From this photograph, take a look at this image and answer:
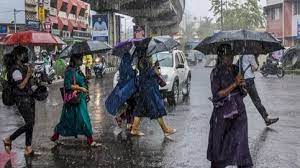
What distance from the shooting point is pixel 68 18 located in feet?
203

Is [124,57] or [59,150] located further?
[124,57]

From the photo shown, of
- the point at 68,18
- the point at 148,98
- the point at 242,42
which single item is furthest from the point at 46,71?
the point at 68,18

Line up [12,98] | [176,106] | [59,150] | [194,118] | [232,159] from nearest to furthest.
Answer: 1. [232,159]
2. [12,98]
3. [59,150]
4. [194,118]
5. [176,106]

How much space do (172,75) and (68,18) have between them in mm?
45697

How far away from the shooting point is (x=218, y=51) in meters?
6.89

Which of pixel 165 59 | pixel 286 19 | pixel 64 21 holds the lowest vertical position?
pixel 165 59

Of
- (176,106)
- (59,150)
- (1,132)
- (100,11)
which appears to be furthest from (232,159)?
(100,11)

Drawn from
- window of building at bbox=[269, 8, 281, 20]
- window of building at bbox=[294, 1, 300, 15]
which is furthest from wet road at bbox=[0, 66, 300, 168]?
window of building at bbox=[269, 8, 281, 20]

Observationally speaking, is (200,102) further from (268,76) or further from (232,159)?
(268,76)

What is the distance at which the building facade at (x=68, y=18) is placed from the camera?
50.4 m

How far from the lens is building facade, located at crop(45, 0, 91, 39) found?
165 ft

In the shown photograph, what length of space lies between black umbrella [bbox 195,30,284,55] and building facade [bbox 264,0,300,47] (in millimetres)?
49236

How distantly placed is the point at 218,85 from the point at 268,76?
93.3 feet

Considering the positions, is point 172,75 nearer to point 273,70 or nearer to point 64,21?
point 273,70
